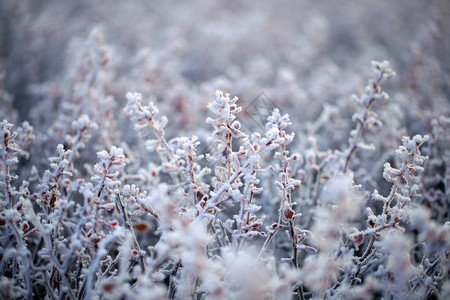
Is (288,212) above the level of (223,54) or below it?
below

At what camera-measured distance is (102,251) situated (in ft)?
3.14

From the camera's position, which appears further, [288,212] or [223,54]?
[223,54]

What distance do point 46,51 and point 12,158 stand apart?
2.82m

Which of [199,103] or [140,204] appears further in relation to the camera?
[199,103]

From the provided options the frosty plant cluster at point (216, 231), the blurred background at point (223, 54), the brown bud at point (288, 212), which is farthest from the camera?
the blurred background at point (223, 54)

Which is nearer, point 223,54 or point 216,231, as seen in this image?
point 216,231

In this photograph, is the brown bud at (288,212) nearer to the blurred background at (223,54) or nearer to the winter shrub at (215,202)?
the winter shrub at (215,202)

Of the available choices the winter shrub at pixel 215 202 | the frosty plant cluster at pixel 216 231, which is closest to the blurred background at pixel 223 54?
the winter shrub at pixel 215 202

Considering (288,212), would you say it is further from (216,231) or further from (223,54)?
(223,54)

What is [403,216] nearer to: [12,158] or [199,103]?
[12,158]

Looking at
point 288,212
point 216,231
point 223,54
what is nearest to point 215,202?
point 216,231

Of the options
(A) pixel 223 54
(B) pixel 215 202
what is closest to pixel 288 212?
(B) pixel 215 202

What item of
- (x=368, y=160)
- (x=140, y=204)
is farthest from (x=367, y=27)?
(x=140, y=204)

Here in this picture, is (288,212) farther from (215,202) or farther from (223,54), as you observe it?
(223,54)
